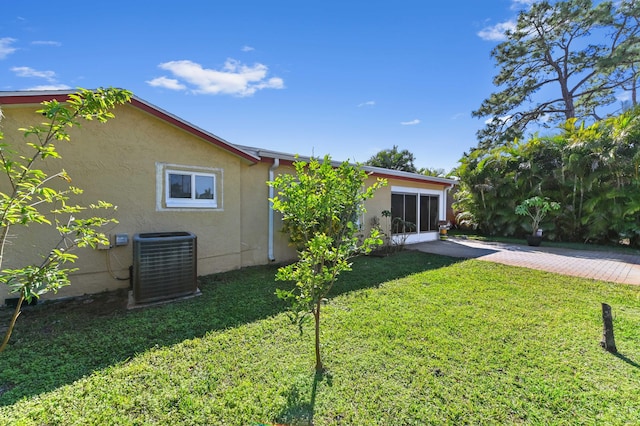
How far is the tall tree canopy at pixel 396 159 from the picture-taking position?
32.3m

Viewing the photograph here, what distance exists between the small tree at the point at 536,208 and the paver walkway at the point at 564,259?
1.18 meters

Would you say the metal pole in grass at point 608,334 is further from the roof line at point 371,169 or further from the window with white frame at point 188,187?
→ the window with white frame at point 188,187

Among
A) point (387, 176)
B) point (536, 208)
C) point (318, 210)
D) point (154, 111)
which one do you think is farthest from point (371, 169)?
point (536, 208)

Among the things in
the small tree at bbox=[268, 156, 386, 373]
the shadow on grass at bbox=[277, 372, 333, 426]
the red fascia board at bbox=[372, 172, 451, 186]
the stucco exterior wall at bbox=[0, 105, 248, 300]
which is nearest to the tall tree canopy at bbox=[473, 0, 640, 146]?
the red fascia board at bbox=[372, 172, 451, 186]

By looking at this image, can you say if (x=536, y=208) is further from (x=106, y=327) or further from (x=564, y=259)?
(x=106, y=327)

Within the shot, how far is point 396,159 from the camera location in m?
32.7

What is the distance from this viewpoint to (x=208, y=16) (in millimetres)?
7730

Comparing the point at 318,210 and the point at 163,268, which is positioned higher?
the point at 318,210

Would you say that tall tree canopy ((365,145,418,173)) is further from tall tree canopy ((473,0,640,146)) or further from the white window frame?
the white window frame

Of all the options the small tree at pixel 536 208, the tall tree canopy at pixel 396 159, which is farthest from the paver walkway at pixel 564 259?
the tall tree canopy at pixel 396 159

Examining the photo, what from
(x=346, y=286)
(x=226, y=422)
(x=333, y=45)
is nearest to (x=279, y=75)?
(x=333, y=45)

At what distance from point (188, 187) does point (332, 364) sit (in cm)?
518

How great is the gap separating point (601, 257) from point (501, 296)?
7.82m

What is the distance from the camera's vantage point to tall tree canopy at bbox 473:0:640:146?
17.2m
